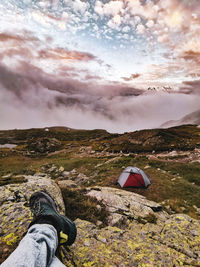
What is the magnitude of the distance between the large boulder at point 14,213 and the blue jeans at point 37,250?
129 cm

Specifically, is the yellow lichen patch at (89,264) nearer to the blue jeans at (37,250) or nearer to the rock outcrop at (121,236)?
the rock outcrop at (121,236)

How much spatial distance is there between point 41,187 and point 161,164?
2059 cm

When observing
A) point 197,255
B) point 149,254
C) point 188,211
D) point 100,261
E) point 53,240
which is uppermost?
point 53,240

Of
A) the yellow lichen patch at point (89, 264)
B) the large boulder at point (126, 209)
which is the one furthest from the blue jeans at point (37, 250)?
the large boulder at point (126, 209)

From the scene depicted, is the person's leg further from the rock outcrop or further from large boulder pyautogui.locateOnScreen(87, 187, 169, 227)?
large boulder pyautogui.locateOnScreen(87, 187, 169, 227)

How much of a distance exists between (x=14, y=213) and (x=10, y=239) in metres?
1.26

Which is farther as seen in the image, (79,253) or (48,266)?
(79,253)

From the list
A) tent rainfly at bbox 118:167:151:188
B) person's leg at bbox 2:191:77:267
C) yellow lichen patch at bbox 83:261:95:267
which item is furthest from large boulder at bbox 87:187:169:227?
tent rainfly at bbox 118:167:151:188

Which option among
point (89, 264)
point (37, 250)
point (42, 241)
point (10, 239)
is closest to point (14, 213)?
point (10, 239)

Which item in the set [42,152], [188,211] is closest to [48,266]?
[188,211]

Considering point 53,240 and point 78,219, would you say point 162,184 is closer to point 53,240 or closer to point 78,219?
point 78,219

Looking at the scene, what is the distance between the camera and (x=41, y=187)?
7.43 meters

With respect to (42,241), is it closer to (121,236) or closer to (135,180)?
(121,236)

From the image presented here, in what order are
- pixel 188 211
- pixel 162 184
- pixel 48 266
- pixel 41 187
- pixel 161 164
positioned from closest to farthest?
pixel 48 266
pixel 41 187
pixel 188 211
pixel 162 184
pixel 161 164
